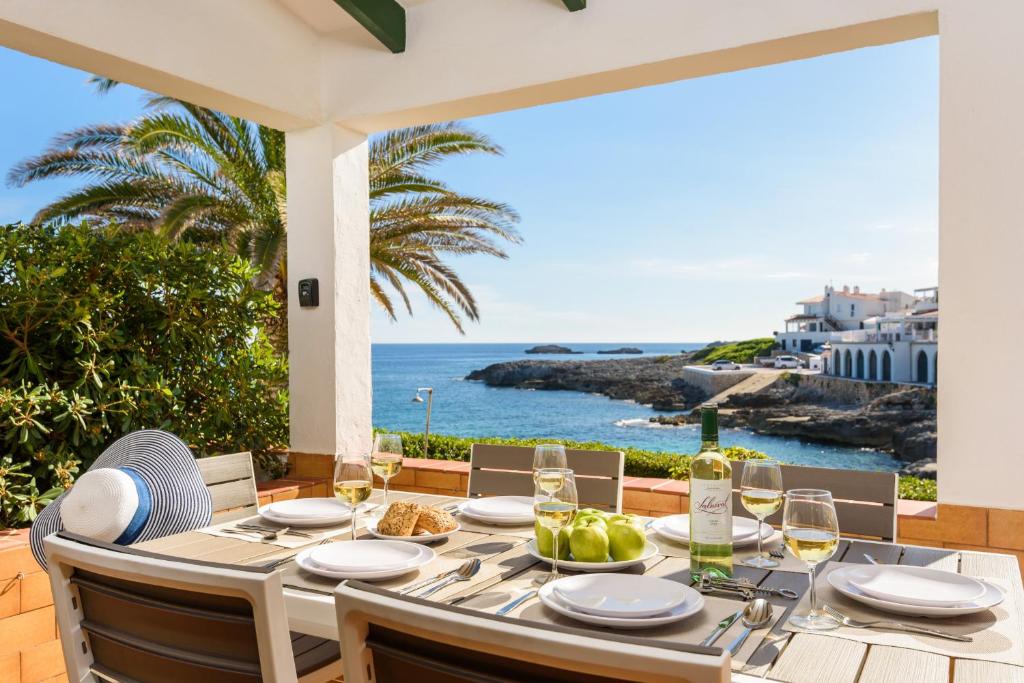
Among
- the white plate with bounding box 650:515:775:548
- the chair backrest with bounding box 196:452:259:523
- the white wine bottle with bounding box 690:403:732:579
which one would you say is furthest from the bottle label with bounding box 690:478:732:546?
the chair backrest with bounding box 196:452:259:523

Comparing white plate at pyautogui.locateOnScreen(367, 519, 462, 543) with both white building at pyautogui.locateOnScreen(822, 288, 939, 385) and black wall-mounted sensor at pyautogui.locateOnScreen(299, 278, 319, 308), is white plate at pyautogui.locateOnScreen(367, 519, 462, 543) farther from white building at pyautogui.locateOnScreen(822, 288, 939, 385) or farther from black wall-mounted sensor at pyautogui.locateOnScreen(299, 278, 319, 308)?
white building at pyautogui.locateOnScreen(822, 288, 939, 385)

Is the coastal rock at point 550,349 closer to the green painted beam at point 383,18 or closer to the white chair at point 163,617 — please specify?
the green painted beam at point 383,18

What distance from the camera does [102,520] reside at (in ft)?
5.92

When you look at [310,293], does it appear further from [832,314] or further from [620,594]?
[832,314]

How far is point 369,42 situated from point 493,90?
73 cm

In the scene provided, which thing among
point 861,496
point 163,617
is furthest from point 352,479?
point 861,496

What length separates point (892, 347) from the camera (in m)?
28.2

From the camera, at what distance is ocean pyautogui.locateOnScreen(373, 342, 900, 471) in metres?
28.9

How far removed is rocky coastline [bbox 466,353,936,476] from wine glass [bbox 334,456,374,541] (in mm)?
21631

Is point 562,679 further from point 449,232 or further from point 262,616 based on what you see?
point 449,232

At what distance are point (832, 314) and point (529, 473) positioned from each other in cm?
3270

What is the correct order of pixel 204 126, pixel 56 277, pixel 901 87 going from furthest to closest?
pixel 901 87
pixel 204 126
pixel 56 277

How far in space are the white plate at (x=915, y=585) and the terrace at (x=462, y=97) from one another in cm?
10

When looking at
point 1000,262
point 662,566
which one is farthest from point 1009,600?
point 1000,262
